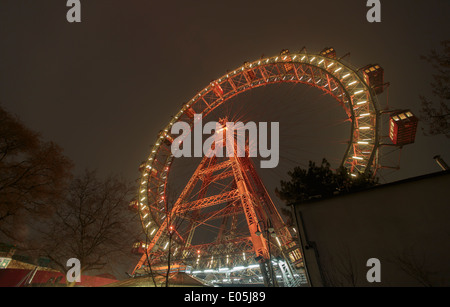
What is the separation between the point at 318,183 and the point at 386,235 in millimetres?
3536

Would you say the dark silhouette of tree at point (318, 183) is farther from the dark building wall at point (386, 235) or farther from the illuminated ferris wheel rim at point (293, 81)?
the illuminated ferris wheel rim at point (293, 81)

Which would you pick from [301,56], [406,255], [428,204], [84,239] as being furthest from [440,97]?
[84,239]

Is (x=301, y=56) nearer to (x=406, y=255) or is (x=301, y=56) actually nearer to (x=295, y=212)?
(x=295, y=212)

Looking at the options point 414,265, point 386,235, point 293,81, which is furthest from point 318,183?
point 293,81

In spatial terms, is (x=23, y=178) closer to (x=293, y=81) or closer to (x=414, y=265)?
(x=414, y=265)

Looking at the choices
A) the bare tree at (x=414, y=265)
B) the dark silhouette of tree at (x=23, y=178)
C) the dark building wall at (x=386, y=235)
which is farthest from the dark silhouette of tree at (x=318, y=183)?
the dark silhouette of tree at (x=23, y=178)

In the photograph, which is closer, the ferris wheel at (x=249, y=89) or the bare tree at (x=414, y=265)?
the bare tree at (x=414, y=265)

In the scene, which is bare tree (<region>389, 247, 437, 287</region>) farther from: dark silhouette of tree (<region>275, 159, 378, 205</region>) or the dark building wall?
dark silhouette of tree (<region>275, 159, 378, 205</region>)

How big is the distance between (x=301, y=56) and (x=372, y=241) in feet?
58.4

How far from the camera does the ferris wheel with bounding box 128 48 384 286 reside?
14234 millimetres

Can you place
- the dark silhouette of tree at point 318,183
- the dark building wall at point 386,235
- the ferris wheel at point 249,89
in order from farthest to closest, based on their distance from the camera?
the ferris wheel at point 249,89, the dark silhouette of tree at point 318,183, the dark building wall at point 386,235

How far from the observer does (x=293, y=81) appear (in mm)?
20188

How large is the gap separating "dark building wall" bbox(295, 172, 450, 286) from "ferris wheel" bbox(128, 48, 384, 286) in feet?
15.7

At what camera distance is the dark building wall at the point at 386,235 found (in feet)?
21.9
